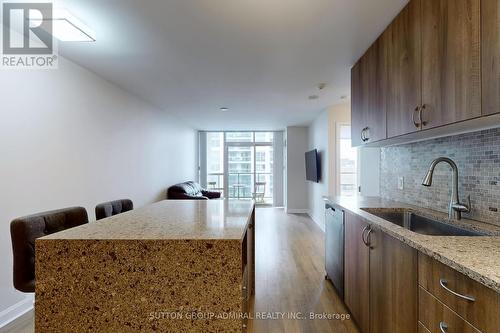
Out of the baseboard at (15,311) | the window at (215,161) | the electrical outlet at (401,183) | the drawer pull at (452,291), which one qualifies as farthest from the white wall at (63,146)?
the window at (215,161)

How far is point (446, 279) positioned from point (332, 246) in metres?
1.87

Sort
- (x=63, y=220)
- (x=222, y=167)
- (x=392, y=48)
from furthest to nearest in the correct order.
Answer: (x=222, y=167) → (x=392, y=48) → (x=63, y=220)

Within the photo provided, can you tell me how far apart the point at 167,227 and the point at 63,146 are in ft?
7.54

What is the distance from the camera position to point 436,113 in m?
1.52

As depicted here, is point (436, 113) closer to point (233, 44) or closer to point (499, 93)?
point (499, 93)

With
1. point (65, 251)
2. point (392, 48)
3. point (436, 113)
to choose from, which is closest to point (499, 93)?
point (436, 113)

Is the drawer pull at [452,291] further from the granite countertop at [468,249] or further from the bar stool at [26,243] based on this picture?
the bar stool at [26,243]

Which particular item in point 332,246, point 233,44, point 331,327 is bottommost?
point 331,327

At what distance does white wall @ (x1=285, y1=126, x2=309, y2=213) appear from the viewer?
769 cm

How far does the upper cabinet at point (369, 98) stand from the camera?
2256 mm

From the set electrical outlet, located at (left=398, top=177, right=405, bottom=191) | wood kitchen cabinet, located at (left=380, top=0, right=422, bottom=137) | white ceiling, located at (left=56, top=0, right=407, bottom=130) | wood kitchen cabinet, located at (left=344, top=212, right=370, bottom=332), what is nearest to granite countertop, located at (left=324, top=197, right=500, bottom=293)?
wood kitchen cabinet, located at (left=344, top=212, right=370, bottom=332)

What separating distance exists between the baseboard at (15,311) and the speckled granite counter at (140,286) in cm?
181

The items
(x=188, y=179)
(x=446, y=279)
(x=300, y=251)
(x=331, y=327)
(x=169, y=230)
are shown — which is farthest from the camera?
(x=188, y=179)

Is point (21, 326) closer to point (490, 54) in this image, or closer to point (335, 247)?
point (335, 247)
